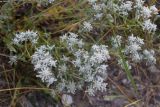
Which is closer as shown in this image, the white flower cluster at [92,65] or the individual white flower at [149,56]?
the white flower cluster at [92,65]

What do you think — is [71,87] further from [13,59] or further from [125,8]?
[125,8]

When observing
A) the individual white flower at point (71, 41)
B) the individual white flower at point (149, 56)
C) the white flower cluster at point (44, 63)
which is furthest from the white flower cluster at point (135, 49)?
the white flower cluster at point (44, 63)

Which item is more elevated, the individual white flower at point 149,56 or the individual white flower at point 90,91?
the individual white flower at point 149,56

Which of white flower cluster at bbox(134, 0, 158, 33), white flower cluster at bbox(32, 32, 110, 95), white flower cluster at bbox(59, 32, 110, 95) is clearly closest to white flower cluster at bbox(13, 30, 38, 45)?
white flower cluster at bbox(32, 32, 110, 95)

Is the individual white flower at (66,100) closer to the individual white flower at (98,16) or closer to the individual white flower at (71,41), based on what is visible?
the individual white flower at (71,41)

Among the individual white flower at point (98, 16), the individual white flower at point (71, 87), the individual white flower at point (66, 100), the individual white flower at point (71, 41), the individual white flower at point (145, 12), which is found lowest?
the individual white flower at point (66, 100)

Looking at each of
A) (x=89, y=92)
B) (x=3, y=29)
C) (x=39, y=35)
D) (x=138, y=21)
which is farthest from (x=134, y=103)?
(x=3, y=29)

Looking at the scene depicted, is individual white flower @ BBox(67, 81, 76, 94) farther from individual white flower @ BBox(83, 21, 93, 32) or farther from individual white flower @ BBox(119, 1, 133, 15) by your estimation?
individual white flower @ BBox(119, 1, 133, 15)
